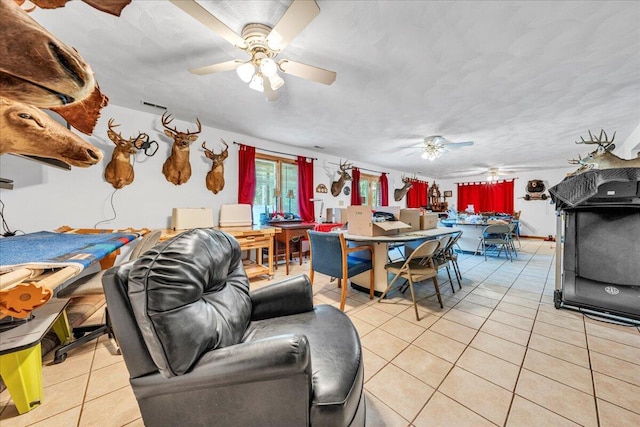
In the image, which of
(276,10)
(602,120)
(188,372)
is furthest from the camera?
(602,120)

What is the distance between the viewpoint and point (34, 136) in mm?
644

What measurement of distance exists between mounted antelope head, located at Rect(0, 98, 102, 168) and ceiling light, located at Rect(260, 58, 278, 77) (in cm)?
130

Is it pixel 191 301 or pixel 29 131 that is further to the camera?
pixel 191 301

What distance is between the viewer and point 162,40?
186cm

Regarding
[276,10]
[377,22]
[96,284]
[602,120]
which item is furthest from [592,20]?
[96,284]

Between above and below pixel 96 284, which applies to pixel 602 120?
above

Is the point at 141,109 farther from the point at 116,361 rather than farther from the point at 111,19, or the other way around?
the point at 116,361

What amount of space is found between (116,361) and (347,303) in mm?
2110

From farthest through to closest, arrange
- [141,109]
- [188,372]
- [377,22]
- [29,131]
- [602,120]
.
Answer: [602,120]
[141,109]
[377,22]
[188,372]
[29,131]

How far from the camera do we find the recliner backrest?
83cm

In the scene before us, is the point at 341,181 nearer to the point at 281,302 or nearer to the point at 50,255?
the point at 281,302

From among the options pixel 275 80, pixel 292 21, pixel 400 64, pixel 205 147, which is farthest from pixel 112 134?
pixel 400 64

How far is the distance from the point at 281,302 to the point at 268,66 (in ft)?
5.56

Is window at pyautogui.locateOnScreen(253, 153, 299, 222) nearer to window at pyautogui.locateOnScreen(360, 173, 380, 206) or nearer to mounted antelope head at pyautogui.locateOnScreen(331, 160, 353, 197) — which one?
mounted antelope head at pyautogui.locateOnScreen(331, 160, 353, 197)
